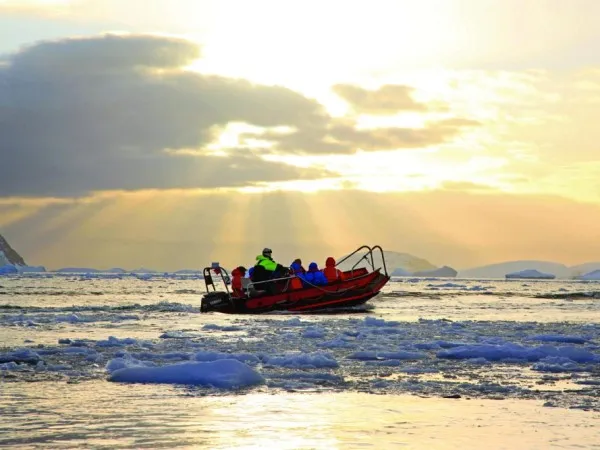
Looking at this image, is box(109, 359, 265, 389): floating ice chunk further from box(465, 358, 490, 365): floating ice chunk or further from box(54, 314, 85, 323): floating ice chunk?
box(54, 314, 85, 323): floating ice chunk

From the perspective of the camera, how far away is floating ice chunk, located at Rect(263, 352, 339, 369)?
36.6ft

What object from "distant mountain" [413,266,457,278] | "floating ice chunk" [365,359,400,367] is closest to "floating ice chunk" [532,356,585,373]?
"floating ice chunk" [365,359,400,367]

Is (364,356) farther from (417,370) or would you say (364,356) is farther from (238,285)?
(238,285)

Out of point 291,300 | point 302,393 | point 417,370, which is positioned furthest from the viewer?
point 291,300

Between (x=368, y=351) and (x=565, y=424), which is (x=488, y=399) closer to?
(x=565, y=424)

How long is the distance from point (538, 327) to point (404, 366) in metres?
9.04

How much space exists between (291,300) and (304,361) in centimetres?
1456

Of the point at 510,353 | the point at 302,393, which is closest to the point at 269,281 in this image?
the point at 510,353

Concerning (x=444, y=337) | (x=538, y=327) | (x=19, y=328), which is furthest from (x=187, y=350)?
(x=538, y=327)

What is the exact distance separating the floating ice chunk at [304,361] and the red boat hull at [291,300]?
1402 centimetres

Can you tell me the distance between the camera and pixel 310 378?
395 inches

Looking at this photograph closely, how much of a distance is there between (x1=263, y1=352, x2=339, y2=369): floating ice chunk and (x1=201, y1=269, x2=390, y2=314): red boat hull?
1402 centimetres

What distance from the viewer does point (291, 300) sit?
25812mm

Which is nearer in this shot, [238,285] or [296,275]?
[238,285]
